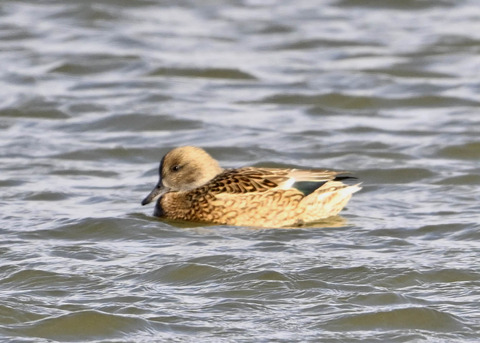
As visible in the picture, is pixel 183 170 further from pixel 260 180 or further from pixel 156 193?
pixel 260 180

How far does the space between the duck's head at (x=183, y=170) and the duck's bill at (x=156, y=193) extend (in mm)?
19

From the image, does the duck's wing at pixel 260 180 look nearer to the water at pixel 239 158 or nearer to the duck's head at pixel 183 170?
the duck's head at pixel 183 170

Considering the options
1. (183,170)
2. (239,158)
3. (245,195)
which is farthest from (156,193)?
(239,158)

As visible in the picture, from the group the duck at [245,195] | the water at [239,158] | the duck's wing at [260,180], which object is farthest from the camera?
the duck's wing at [260,180]

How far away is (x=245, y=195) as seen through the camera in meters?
10.0

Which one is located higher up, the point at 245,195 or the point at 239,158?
the point at 245,195

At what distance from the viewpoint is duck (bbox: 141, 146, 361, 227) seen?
9.99 meters

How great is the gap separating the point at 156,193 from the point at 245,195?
0.75m

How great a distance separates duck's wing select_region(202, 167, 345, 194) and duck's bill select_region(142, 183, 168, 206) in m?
0.35

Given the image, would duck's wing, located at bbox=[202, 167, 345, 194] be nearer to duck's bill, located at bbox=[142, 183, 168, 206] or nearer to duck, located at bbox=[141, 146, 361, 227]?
duck, located at bbox=[141, 146, 361, 227]

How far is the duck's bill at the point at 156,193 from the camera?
1021 centimetres

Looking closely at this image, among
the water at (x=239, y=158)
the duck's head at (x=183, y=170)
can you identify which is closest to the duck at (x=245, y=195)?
the duck's head at (x=183, y=170)

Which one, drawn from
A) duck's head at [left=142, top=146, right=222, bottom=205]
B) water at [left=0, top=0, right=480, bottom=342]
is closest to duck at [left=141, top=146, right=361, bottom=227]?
duck's head at [left=142, top=146, right=222, bottom=205]

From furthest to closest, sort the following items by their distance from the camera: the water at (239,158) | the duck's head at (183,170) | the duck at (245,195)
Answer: the duck's head at (183,170), the duck at (245,195), the water at (239,158)
